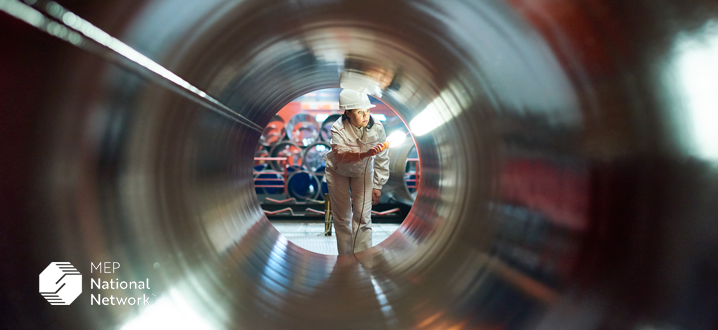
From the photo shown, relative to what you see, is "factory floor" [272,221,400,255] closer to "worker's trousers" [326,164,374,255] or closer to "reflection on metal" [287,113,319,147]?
"worker's trousers" [326,164,374,255]

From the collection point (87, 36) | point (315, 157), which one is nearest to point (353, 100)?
point (87, 36)

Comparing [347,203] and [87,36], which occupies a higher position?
[87,36]

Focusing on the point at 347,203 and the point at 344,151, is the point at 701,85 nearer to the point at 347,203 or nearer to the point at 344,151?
the point at 344,151

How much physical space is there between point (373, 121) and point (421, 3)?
2105 mm

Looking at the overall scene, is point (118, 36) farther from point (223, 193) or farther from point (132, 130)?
point (223, 193)

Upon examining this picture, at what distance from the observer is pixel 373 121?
10.6ft

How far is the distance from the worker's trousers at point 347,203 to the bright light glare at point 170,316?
214 centimetres

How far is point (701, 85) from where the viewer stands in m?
0.68

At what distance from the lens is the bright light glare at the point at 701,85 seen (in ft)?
2.16

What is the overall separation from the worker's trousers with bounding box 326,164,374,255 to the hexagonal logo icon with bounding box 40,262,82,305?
2.38 meters

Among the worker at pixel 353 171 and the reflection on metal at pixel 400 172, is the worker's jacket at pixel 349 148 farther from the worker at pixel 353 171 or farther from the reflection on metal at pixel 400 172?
the reflection on metal at pixel 400 172

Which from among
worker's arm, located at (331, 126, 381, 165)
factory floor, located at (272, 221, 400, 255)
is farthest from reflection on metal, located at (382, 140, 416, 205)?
worker's arm, located at (331, 126, 381, 165)

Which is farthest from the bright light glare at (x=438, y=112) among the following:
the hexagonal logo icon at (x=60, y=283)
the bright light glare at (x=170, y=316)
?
the hexagonal logo icon at (x=60, y=283)

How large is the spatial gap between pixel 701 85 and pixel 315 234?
4008 mm
